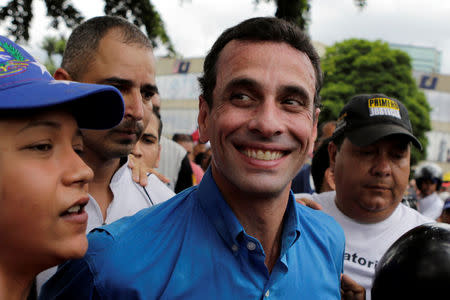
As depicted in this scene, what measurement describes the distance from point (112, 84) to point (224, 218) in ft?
3.19

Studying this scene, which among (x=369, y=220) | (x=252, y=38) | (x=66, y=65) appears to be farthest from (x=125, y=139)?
(x=369, y=220)

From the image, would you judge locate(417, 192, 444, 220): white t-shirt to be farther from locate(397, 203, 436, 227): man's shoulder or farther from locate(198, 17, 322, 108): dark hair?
locate(198, 17, 322, 108): dark hair

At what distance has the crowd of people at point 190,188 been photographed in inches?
50.4

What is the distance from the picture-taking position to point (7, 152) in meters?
1.22

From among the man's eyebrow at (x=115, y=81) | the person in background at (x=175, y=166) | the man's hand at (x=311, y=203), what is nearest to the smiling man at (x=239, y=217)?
the man's eyebrow at (x=115, y=81)

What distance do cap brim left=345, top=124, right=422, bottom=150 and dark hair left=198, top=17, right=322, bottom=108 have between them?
652 mm

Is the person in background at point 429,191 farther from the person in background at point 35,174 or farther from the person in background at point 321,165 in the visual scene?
Answer: the person in background at point 35,174

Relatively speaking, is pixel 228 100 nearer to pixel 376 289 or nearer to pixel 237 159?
pixel 237 159

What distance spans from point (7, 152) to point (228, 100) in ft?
2.80

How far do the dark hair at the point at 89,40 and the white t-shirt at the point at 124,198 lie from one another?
0.61 meters

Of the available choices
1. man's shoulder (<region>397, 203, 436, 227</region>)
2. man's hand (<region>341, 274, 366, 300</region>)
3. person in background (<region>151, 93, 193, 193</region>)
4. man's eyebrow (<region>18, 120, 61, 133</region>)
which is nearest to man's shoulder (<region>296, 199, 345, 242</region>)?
man's hand (<region>341, 274, 366, 300</region>)

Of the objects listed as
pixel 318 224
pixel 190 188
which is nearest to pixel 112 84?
pixel 190 188

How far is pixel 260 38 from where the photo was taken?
5.76 feet

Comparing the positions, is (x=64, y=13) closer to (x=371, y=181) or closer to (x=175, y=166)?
(x=175, y=166)
